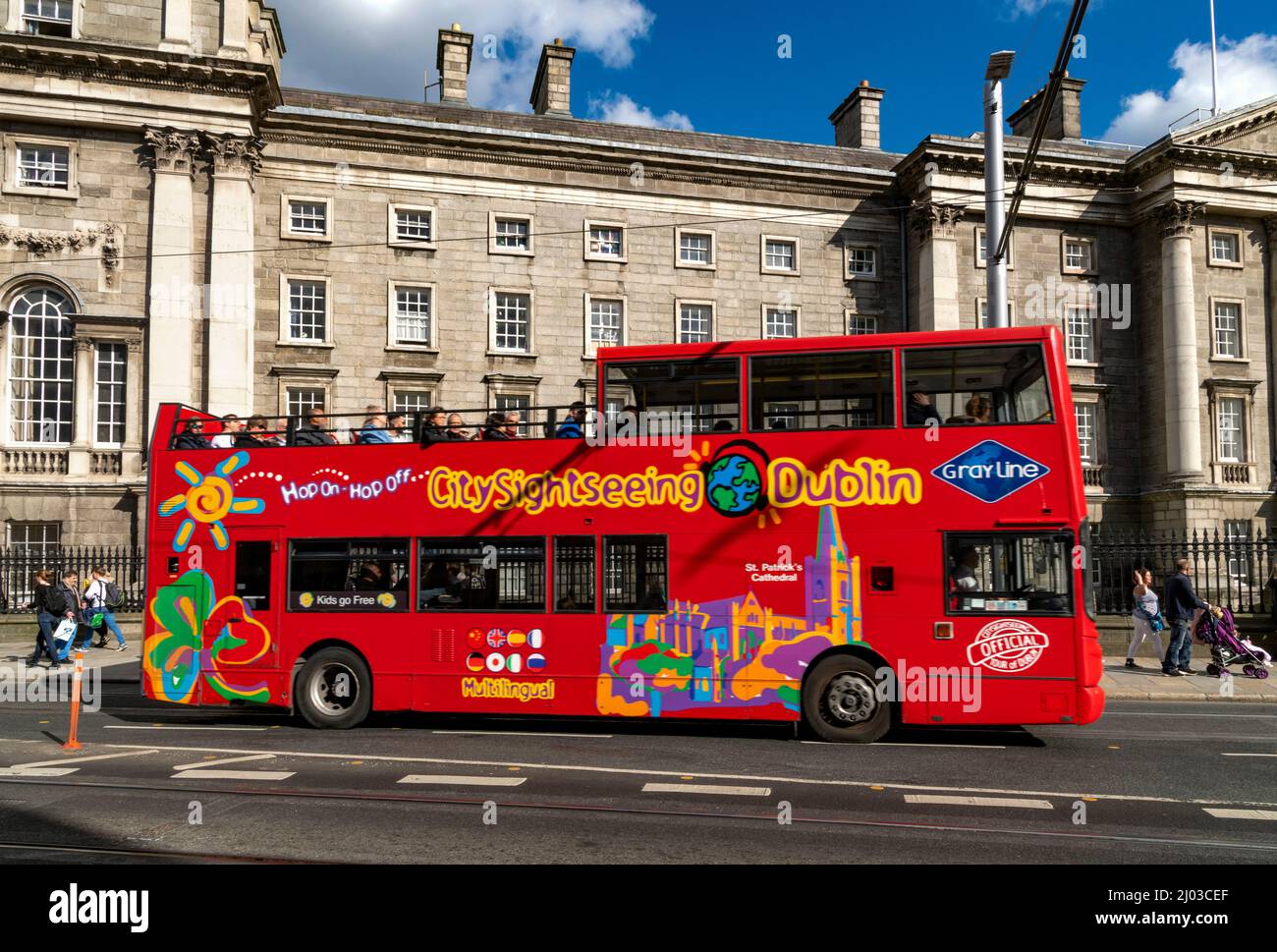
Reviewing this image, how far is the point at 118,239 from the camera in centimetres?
2802

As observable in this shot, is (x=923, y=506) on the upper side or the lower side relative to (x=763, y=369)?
lower

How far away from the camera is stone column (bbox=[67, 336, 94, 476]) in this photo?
90.3 feet

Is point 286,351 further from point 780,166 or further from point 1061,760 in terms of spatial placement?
point 1061,760

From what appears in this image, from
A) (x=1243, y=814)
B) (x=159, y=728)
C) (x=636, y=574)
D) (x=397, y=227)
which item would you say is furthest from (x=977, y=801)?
(x=397, y=227)

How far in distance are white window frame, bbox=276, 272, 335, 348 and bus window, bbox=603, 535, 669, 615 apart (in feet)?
73.6

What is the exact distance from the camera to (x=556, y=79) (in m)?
36.4

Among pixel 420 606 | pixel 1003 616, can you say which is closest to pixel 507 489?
pixel 420 606

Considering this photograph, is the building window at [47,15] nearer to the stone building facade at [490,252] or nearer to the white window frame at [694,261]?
the stone building facade at [490,252]

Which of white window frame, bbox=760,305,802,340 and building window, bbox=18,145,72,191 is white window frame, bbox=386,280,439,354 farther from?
white window frame, bbox=760,305,802,340

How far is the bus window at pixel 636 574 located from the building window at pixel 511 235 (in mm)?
23366

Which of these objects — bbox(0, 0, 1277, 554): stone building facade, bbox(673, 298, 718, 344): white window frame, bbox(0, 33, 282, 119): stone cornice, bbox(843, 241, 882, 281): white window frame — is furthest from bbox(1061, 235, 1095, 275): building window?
bbox(0, 33, 282, 119): stone cornice

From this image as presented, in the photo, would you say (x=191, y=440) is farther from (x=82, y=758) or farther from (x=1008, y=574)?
(x=1008, y=574)

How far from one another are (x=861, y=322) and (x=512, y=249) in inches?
503
